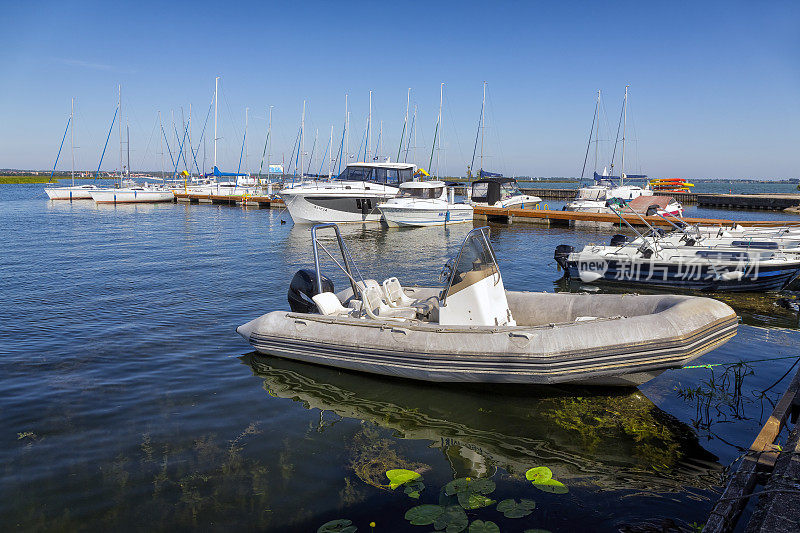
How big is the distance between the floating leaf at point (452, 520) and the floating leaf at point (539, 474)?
0.93 m

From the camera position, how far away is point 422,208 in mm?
31875

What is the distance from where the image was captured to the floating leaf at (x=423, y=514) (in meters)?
4.46

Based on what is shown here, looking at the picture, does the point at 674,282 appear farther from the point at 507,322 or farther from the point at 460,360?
the point at 460,360

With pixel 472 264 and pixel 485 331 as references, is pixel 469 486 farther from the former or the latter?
pixel 472 264

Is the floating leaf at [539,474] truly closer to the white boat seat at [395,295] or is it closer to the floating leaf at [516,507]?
the floating leaf at [516,507]

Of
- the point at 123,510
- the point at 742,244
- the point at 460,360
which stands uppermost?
the point at 742,244

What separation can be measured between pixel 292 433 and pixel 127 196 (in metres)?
49.9

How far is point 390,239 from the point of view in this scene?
2644 centimetres

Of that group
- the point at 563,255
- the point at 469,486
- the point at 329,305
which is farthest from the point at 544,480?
the point at 563,255

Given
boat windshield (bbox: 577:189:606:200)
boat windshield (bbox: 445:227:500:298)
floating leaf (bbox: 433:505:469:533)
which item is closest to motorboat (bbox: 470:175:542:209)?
boat windshield (bbox: 577:189:606:200)

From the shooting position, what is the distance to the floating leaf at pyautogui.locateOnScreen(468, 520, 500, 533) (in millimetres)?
4281

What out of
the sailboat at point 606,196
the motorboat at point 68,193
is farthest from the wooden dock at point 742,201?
the motorboat at point 68,193

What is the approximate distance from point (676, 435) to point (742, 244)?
481 inches

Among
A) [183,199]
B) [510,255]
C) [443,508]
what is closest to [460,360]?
[443,508]
